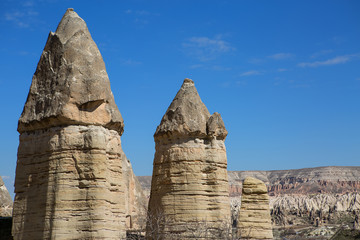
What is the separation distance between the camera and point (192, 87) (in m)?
21.0

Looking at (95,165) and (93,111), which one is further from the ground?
(93,111)

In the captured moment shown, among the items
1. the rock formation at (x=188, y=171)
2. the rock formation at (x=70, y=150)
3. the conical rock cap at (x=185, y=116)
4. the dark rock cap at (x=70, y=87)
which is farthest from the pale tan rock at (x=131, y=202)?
the dark rock cap at (x=70, y=87)

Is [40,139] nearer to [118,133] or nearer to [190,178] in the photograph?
[118,133]

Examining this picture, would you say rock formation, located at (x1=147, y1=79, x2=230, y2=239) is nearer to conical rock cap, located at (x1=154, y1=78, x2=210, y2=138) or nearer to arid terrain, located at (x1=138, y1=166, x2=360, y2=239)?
conical rock cap, located at (x1=154, y1=78, x2=210, y2=138)

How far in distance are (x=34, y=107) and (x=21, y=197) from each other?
2510mm

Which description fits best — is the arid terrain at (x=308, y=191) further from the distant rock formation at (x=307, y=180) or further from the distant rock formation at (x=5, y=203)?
the distant rock formation at (x=5, y=203)

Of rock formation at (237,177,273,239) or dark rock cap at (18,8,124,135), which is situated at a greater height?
dark rock cap at (18,8,124,135)

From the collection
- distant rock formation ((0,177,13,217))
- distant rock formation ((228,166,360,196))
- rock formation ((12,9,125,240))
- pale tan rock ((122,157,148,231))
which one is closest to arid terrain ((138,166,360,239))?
distant rock formation ((228,166,360,196))

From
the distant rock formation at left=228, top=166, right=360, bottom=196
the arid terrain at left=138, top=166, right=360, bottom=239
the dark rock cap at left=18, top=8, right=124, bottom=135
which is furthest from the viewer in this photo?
the distant rock formation at left=228, top=166, right=360, bottom=196

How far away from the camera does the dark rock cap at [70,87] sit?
48.6 feet


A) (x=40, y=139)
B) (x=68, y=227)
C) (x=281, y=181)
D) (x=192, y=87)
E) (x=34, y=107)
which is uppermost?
(x=281, y=181)

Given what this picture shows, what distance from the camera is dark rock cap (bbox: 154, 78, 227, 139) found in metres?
19.7

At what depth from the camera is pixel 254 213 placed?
22.7 m

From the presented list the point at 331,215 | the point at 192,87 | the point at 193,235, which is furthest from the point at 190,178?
the point at 331,215
